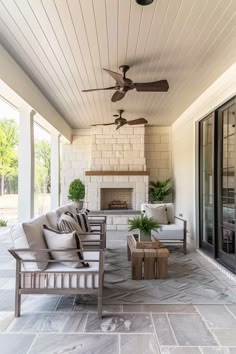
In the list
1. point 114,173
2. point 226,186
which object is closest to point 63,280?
point 226,186

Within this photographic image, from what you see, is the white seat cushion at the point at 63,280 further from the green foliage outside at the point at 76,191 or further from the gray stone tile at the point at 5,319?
the green foliage outside at the point at 76,191

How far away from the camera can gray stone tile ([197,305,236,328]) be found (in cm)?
264

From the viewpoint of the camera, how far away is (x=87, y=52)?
146 inches

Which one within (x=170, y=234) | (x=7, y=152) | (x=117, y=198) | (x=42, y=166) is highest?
(x=7, y=152)

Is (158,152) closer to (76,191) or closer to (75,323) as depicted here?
(76,191)

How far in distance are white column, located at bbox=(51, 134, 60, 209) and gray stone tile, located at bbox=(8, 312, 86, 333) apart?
5.56 meters

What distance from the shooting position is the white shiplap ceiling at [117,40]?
9.08 feet

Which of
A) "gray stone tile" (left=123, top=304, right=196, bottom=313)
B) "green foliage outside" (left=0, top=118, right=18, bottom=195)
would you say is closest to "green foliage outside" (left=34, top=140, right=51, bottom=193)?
"green foliage outside" (left=0, top=118, right=18, bottom=195)

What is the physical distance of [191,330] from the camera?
8.31 ft

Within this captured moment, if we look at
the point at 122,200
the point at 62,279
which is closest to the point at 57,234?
the point at 62,279

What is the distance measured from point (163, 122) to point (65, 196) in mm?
3553

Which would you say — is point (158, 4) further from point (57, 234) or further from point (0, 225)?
point (0, 225)

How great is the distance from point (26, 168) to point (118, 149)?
3.72 m

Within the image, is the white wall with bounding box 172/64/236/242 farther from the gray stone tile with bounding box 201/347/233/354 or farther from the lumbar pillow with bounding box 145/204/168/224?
the gray stone tile with bounding box 201/347/233/354
